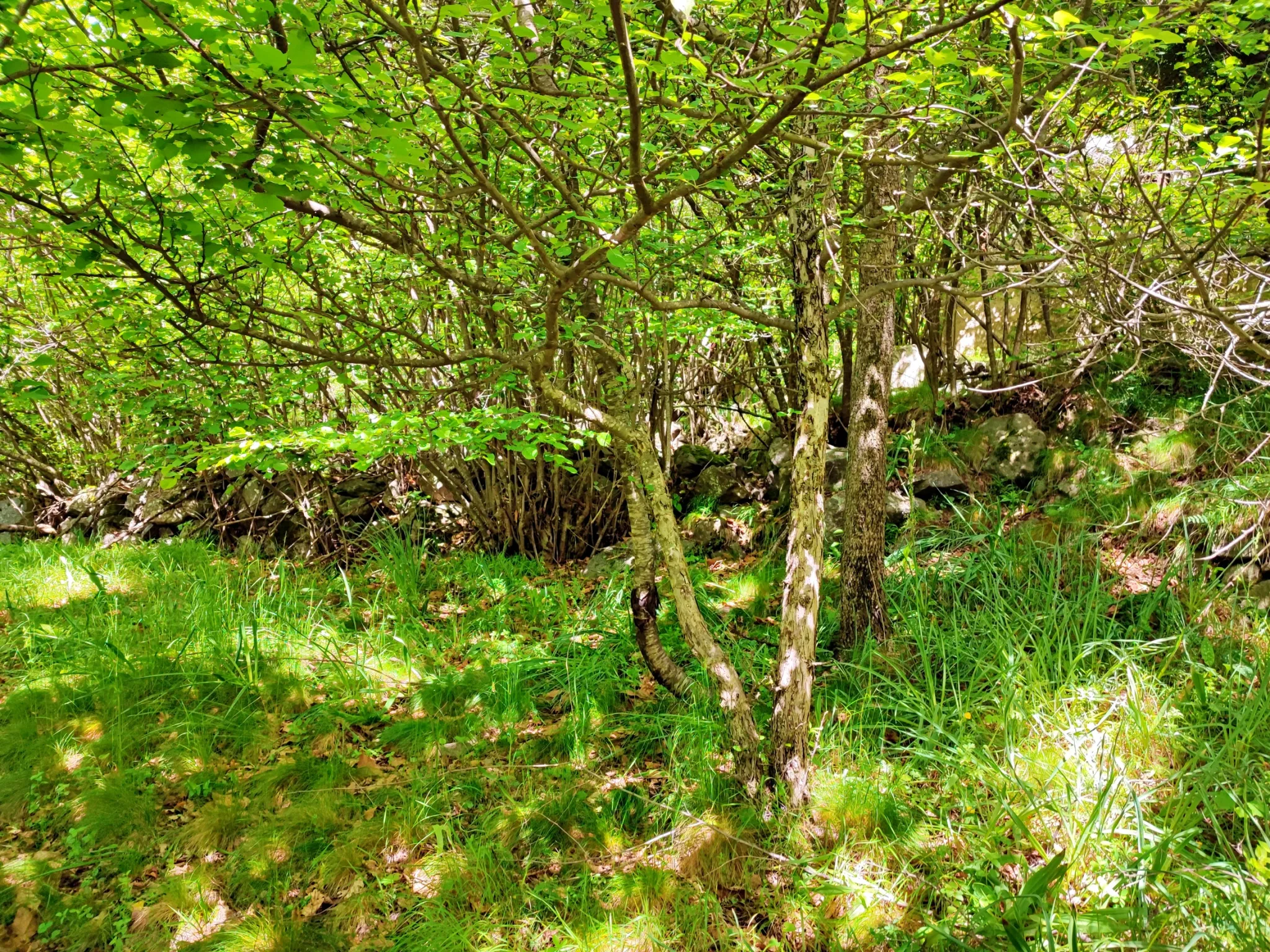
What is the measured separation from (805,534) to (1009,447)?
110 inches

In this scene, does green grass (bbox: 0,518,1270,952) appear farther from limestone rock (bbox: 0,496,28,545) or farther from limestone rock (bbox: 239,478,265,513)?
limestone rock (bbox: 0,496,28,545)

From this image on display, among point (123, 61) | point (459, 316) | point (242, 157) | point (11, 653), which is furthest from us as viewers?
point (459, 316)

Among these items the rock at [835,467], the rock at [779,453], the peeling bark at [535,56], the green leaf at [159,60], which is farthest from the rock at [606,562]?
the green leaf at [159,60]

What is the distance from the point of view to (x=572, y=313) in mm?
3645

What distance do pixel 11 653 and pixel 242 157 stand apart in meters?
3.84

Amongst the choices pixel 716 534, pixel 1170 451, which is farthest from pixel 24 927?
pixel 1170 451

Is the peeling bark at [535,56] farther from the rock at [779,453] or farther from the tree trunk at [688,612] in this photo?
the rock at [779,453]

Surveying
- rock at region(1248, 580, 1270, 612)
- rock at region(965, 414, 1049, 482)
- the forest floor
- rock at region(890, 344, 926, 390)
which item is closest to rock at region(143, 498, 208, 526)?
the forest floor

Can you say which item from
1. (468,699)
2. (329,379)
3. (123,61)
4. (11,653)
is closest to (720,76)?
(123,61)

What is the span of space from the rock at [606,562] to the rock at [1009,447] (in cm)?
253

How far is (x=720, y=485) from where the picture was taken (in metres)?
5.47

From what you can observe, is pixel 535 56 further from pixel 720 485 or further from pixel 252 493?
pixel 252 493

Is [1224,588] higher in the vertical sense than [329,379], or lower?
lower

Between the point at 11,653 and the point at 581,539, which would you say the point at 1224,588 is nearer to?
the point at 581,539
